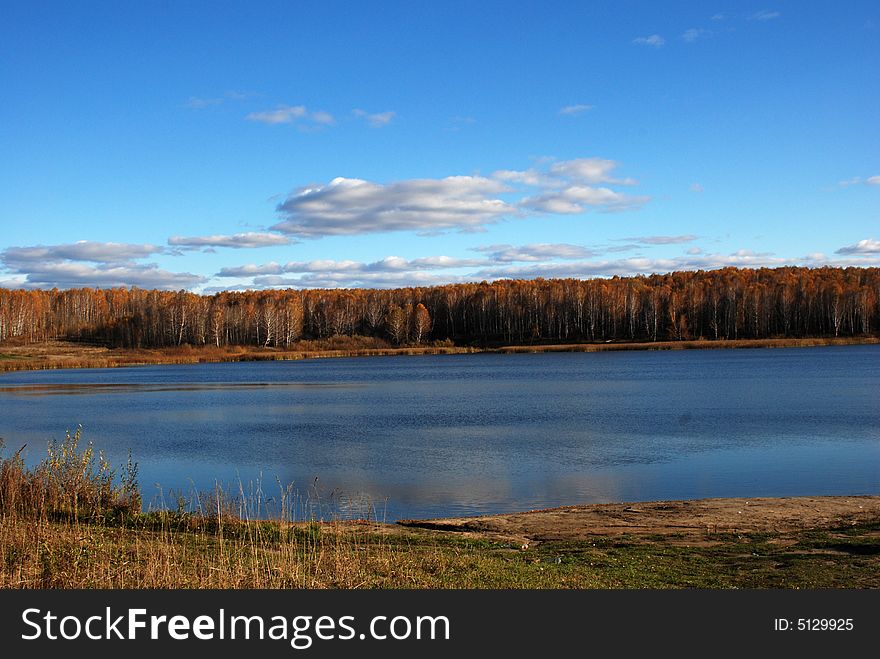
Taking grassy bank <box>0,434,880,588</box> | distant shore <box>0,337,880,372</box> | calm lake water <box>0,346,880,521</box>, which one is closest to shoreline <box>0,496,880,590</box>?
grassy bank <box>0,434,880,588</box>

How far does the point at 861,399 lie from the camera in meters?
39.7

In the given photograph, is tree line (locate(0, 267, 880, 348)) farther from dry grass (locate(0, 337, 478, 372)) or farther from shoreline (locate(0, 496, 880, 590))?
shoreline (locate(0, 496, 880, 590))

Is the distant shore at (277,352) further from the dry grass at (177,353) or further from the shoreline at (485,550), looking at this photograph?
the shoreline at (485,550)

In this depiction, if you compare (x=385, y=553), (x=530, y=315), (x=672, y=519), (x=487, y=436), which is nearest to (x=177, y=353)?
(x=530, y=315)

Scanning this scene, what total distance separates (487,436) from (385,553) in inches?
758

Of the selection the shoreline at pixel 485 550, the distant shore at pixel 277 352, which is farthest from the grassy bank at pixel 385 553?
the distant shore at pixel 277 352

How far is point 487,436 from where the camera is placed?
3077 centimetres

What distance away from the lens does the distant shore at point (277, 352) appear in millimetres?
104000

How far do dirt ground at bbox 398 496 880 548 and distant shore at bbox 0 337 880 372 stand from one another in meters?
88.8

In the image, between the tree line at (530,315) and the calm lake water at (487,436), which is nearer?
the calm lake water at (487,436)

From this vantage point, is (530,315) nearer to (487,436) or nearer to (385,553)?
(487,436)

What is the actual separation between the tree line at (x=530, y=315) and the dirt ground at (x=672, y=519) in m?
109

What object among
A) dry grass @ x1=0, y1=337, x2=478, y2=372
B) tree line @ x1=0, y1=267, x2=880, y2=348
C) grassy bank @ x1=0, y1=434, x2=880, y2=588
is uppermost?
tree line @ x1=0, y1=267, x2=880, y2=348

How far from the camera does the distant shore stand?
104000 mm
